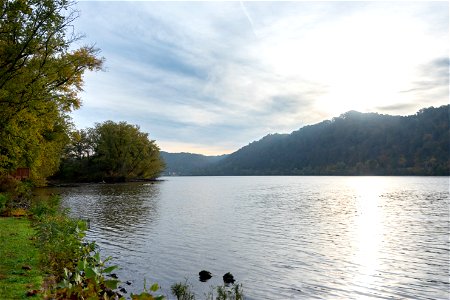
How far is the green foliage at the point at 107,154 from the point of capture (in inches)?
5285

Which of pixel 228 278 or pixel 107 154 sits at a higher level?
pixel 107 154

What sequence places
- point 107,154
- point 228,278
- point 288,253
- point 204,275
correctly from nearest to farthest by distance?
point 228,278 → point 204,275 → point 288,253 → point 107,154

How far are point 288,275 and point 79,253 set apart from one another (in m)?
11.4

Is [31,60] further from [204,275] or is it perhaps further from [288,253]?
[288,253]

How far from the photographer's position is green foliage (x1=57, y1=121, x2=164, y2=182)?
440 feet

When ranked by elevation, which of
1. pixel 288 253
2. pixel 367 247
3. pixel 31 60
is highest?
pixel 31 60

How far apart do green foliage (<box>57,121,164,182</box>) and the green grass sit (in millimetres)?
114804

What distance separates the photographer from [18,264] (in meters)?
14.3

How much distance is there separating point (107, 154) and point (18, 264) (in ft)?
404

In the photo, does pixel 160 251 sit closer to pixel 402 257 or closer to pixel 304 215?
pixel 402 257

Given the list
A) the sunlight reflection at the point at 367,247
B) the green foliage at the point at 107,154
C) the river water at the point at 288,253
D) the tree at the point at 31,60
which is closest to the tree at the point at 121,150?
the green foliage at the point at 107,154

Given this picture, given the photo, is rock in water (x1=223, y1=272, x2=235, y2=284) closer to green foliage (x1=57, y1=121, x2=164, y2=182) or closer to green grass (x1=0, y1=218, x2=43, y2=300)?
green grass (x1=0, y1=218, x2=43, y2=300)

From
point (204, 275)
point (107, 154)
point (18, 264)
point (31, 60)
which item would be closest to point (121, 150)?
point (107, 154)

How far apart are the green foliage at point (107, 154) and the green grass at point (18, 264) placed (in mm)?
114804
